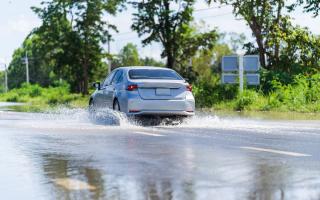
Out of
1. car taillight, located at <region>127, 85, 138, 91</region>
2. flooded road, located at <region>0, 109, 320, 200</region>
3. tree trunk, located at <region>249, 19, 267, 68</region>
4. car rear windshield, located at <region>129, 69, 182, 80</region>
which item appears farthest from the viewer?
tree trunk, located at <region>249, 19, 267, 68</region>

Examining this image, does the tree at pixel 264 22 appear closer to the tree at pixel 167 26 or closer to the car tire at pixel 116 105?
the tree at pixel 167 26

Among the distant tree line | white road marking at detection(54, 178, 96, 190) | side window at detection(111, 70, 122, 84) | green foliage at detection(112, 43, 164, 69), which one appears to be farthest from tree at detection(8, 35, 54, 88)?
white road marking at detection(54, 178, 96, 190)

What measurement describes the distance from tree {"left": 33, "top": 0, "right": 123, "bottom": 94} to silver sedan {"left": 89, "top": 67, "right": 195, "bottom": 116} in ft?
119

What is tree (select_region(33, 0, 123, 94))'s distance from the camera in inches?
2133

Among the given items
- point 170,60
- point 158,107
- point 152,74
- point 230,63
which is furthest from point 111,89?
point 170,60

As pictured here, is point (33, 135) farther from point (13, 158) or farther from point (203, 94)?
point (203, 94)

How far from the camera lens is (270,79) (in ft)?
109

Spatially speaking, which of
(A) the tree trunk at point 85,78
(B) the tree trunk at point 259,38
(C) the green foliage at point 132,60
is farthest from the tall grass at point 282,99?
(C) the green foliage at point 132,60

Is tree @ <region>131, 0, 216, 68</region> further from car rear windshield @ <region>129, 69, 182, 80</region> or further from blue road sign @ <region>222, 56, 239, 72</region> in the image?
car rear windshield @ <region>129, 69, 182, 80</region>

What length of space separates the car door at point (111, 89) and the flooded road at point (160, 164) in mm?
3271

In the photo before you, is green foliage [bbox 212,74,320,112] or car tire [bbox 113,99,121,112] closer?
car tire [bbox 113,99,121,112]

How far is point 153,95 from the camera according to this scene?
17.3 metres

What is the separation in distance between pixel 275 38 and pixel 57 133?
2326 centimetres

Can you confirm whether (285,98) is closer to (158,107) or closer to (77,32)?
(158,107)
